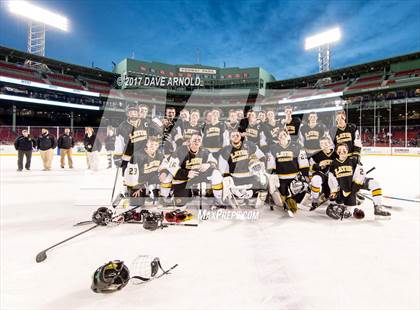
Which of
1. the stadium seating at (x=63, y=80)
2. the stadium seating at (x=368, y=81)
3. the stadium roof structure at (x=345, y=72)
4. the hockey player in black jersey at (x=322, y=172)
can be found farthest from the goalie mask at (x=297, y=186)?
the stadium seating at (x=63, y=80)

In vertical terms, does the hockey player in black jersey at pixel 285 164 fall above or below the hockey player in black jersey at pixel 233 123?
below

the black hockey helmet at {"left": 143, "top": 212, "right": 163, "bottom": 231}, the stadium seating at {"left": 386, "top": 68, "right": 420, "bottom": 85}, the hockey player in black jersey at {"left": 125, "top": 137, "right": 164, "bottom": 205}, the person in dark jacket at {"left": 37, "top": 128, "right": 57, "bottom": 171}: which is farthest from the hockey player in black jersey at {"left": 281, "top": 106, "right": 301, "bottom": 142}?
the stadium seating at {"left": 386, "top": 68, "right": 420, "bottom": 85}

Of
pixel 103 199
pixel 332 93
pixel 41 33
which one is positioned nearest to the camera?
A: pixel 103 199

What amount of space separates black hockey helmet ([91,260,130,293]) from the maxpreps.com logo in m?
2.00

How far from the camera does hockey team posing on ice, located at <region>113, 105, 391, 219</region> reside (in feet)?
13.4

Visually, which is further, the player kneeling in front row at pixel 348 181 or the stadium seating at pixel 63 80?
the stadium seating at pixel 63 80

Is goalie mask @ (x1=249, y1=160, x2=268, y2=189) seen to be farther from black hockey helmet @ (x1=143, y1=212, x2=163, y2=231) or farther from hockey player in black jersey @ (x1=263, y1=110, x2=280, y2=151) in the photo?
black hockey helmet @ (x1=143, y1=212, x2=163, y2=231)

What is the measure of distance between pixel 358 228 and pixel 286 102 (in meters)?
38.5

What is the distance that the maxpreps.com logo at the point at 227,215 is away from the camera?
3.96 meters

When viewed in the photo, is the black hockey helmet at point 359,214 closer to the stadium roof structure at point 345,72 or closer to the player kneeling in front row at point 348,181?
the player kneeling in front row at point 348,181

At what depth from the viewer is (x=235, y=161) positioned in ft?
14.5

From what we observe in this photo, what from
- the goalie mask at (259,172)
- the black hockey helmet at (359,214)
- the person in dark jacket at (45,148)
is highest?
the person in dark jacket at (45,148)

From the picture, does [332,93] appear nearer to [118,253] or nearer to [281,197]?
[281,197]

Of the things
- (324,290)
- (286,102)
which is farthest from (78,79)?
(324,290)
